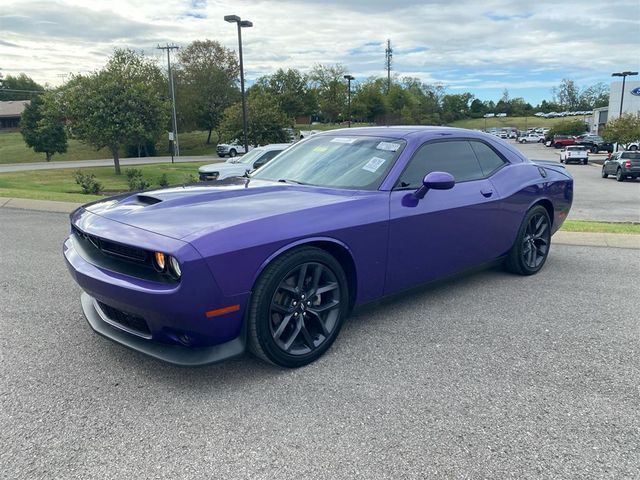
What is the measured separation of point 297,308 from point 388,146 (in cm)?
166

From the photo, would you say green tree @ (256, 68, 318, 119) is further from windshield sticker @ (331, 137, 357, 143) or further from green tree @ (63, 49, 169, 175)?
windshield sticker @ (331, 137, 357, 143)

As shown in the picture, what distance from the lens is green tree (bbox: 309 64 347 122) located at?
7112 centimetres

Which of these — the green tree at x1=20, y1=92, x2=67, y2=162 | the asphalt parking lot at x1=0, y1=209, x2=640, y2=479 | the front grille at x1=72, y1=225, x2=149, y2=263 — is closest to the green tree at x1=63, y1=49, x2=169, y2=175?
the green tree at x1=20, y1=92, x2=67, y2=162

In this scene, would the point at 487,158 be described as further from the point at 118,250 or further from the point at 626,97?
the point at 626,97

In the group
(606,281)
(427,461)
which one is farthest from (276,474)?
(606,281)

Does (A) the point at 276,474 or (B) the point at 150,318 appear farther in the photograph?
(B) the point at 150,318

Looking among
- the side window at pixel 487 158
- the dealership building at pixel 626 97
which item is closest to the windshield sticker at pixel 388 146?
the side window at pixel 487 158

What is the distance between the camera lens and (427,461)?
237 centimetres

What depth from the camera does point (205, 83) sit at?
204 ft

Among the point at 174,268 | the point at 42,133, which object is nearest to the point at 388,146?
the point at 174,268

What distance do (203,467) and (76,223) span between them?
2059mm

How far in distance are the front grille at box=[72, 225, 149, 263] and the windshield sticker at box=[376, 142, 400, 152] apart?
211 centimetres

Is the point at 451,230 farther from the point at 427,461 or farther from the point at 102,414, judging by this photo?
the point at 102,414

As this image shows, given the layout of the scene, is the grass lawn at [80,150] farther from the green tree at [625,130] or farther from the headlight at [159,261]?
the headlight at [159,261]
